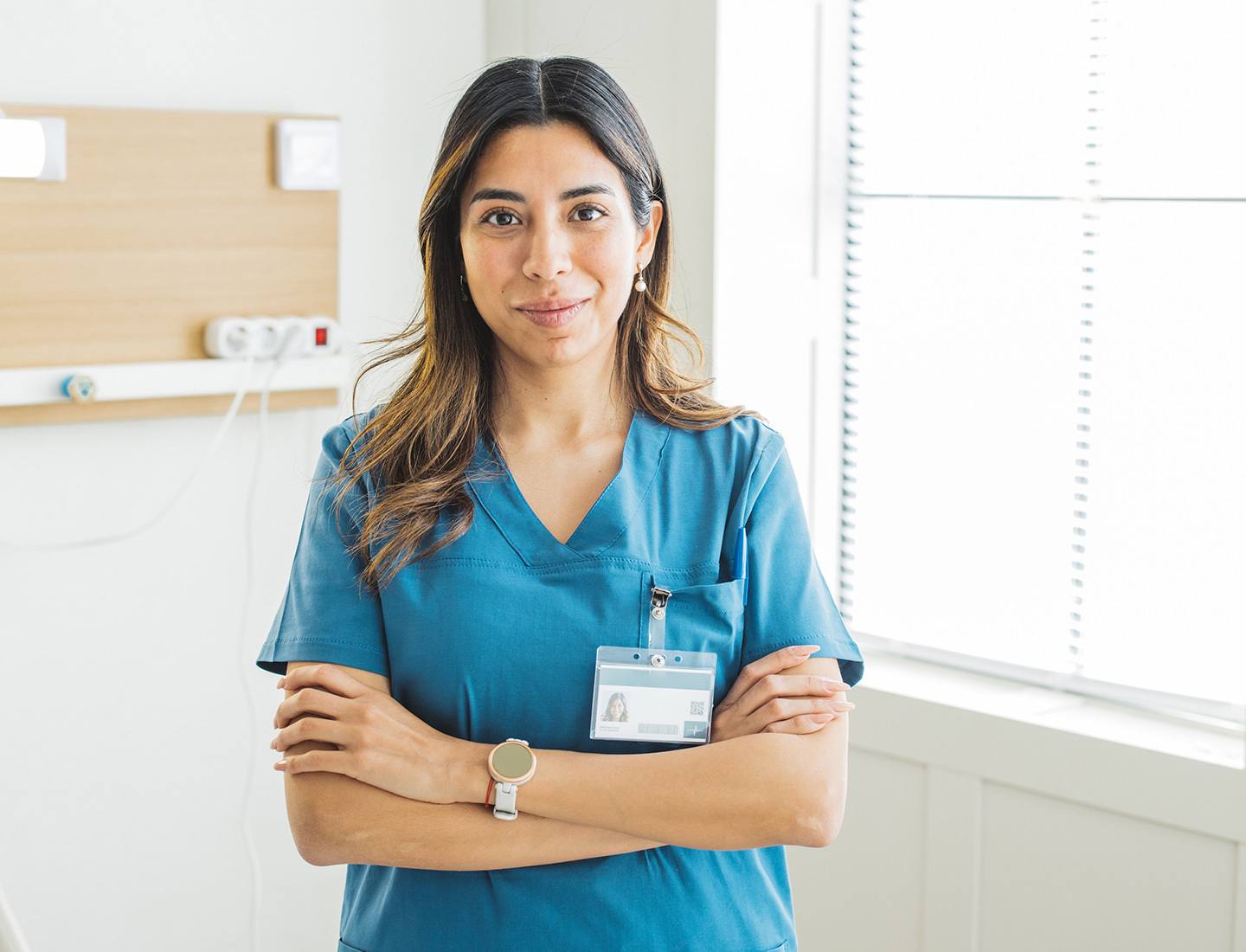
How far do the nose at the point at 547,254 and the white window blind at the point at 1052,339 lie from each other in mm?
1093

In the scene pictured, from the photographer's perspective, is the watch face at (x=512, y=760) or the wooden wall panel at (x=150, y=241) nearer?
the watch face at (x=512, y=760)

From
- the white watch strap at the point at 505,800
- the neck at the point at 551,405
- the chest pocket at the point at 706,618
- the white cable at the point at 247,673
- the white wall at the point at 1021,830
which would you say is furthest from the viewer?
the white cable at the point at 247,673

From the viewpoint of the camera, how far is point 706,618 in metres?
1.47

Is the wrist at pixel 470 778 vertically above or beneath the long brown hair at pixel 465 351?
beneath

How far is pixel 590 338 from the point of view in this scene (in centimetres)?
150

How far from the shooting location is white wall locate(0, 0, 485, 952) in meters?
2.20

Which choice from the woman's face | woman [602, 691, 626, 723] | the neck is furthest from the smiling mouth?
woman [602, 691, 626, 723]

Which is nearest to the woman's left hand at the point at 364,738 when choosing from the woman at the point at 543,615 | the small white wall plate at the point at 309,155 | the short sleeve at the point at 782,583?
the woman at the point at 543,615

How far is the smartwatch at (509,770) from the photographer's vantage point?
4.42 ft

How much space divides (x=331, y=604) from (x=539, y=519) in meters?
0.26

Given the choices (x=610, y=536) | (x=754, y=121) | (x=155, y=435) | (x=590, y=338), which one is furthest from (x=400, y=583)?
(x=754, y=121)

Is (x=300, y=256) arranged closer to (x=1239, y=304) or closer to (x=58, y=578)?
(x=58, y=578)

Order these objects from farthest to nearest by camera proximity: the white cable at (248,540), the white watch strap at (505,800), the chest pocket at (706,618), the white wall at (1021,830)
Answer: the white cable at (248,540), the white wall at (1021,830), the chest pocket at (706,618), the white watch strap at (505,800)

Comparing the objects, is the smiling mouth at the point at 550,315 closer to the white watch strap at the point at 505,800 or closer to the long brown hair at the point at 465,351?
the long brown hair at the point at 465,351
